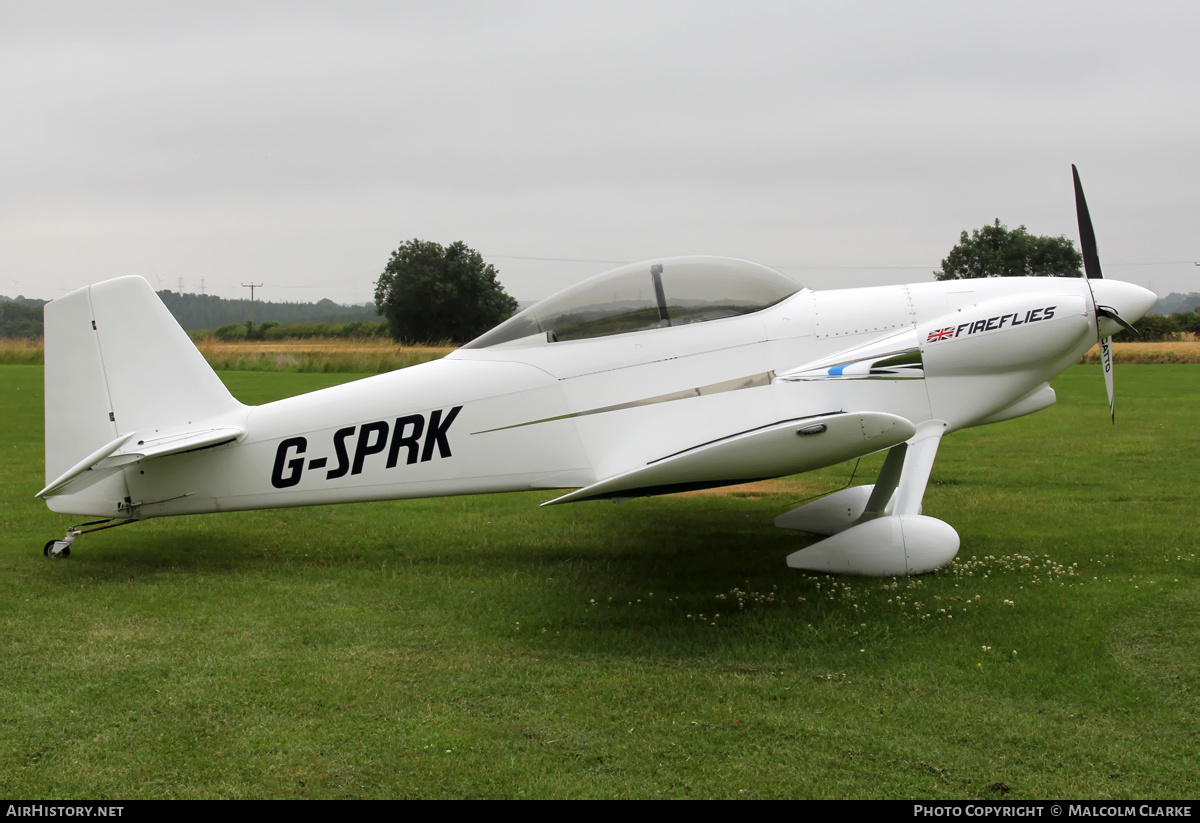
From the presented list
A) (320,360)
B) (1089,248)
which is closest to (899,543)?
(1089,248)

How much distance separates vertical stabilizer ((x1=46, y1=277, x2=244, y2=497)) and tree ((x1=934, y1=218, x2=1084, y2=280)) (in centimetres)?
2870

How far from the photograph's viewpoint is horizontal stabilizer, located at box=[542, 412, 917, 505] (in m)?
5.12

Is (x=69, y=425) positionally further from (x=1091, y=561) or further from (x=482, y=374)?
(x=1091, y=561)

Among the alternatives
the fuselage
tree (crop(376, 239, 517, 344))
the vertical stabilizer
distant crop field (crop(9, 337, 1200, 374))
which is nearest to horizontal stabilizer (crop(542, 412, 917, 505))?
the fuselage

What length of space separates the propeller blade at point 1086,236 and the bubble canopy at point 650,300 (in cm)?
250

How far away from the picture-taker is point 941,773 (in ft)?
11.2

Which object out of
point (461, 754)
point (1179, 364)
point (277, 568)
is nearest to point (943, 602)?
point (461, 754)

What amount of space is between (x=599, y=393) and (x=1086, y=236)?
427 cm

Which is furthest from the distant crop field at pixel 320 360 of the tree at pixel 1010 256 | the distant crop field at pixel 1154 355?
the distant crop field at pixel 1154 355

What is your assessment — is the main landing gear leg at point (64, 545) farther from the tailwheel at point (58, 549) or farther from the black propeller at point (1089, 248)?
the black propeller at point (1089, 248)

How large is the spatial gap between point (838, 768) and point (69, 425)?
6161mm

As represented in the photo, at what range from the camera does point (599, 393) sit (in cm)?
620

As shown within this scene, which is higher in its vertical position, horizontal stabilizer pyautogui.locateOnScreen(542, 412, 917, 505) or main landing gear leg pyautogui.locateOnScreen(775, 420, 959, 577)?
horizontal stabilizer pyautogui.locateOnScreen(542, 412, 917, 505)

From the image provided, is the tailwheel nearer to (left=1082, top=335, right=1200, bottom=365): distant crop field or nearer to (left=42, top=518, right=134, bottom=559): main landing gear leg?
(left=42, top=518, right=134, bottom=559): main landing gear leg
